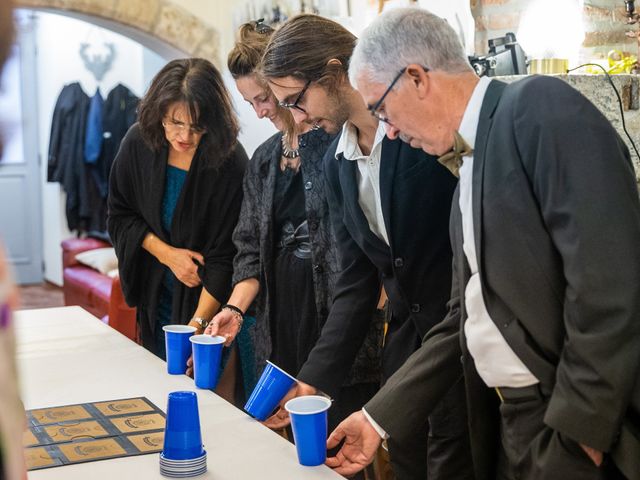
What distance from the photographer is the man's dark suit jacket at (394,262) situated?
2.31 m

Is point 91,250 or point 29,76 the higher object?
point 29,76

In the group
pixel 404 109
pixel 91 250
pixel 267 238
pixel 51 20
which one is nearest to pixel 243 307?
pixel 267 238

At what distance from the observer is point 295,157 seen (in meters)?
2.97

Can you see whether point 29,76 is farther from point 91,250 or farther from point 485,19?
point 485,19

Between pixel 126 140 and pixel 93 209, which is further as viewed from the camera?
pixel 93 209

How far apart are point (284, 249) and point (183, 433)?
123cm

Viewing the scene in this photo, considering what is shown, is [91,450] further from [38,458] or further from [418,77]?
[418,77]

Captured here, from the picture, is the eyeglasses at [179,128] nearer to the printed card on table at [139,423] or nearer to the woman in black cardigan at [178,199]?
the woman in black cardigan at [178,199]

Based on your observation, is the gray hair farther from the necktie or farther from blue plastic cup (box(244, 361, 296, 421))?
blue plastic cup (box(244, 361, 296, 421))

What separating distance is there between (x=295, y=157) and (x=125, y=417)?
42.4 inches

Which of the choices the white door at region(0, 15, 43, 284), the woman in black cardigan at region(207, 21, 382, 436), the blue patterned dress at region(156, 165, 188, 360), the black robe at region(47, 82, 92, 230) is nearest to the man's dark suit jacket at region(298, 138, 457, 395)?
the woman in black cardigan at region(207, 21, 382, 436)

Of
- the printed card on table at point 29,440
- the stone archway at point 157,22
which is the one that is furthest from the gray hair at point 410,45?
the stone archway at point 157,22

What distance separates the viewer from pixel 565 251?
1.57 m

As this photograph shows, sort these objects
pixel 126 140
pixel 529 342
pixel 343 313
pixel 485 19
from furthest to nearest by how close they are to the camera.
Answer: pixel 485 19, pixel 126 140, pixel 343 313, pixel 529 342
